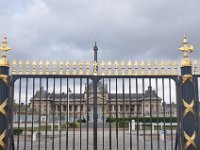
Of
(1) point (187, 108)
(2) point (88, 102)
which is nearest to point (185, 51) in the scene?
(1) point (187, 108)

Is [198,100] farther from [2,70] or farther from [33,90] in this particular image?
[2,70]

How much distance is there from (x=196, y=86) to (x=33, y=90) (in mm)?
4682

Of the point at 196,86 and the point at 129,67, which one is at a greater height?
the point at 129,67

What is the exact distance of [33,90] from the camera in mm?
8336

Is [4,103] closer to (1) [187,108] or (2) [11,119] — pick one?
(2) [11,119]

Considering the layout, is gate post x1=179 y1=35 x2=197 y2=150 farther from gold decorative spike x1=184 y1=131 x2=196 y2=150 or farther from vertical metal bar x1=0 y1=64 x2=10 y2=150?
vertical metal bar x1=0 y1=64 x2=10 y2=150

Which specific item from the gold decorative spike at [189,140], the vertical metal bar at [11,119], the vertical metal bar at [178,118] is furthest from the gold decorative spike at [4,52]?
the gold decorative spike at [189,140]

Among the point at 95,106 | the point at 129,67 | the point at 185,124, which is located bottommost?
the point at 185,124

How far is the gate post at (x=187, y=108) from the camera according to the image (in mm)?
8102

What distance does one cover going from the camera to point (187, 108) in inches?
324

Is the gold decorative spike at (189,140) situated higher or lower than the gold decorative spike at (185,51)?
lower

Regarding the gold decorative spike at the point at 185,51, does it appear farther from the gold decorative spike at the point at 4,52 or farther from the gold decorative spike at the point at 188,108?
the gold decorative spike at the point at 4,52

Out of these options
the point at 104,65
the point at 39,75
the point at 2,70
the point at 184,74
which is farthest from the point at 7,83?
the point at 184,74

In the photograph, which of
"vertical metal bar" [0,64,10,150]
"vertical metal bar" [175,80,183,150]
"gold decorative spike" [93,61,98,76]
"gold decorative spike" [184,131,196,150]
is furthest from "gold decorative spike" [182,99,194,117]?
"vertical metal bar" [0,64,10,150]
